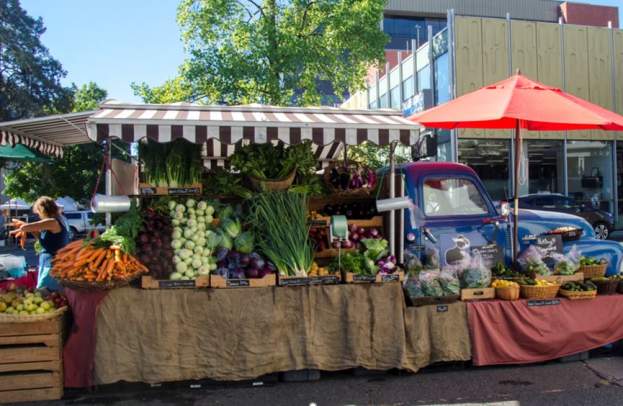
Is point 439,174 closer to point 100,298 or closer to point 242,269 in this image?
point 242,269

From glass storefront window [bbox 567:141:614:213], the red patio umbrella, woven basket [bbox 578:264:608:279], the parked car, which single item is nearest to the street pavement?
woven basket [bbox 578:264:608:279]

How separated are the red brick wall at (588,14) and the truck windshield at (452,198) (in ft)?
160

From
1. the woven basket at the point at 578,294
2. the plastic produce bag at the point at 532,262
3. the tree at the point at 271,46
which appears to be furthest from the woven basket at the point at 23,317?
the tree at the point at 271,46

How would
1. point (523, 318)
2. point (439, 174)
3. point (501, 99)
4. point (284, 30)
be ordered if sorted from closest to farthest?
point (523, 318) → point (501, 99) → point (439, 174) → point (284, 30)

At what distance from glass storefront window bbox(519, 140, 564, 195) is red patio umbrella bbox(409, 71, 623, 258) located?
16.7 meters

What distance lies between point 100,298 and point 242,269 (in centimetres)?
126

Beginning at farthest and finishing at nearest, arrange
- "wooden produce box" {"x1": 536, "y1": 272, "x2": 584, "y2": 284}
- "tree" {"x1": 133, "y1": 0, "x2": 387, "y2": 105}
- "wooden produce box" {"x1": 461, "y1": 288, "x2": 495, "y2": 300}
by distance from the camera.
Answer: "tree" {"x1": 133, "y1": 0, "x2": 387, "y2": 105} < "wooden produce box" {"x1": 536, "y1": 272, "x2": 584, "y2": 284} < "wooden produce box" {"x1": 461, "y1": 288, "x2": 495, "y2": 300}

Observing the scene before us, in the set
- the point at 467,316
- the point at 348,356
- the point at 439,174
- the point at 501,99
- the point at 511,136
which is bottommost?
the point at 348,356

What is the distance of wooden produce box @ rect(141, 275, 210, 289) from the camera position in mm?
4699

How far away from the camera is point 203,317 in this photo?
473 centimetres

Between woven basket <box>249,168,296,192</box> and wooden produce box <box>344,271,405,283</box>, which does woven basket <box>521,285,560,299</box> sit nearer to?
wooden produce box <box>344,271,405,283</box>

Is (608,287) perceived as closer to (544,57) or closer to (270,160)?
(270,160)

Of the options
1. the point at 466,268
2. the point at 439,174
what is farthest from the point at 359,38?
the point at 466,268

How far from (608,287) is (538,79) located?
17847 millimetres
